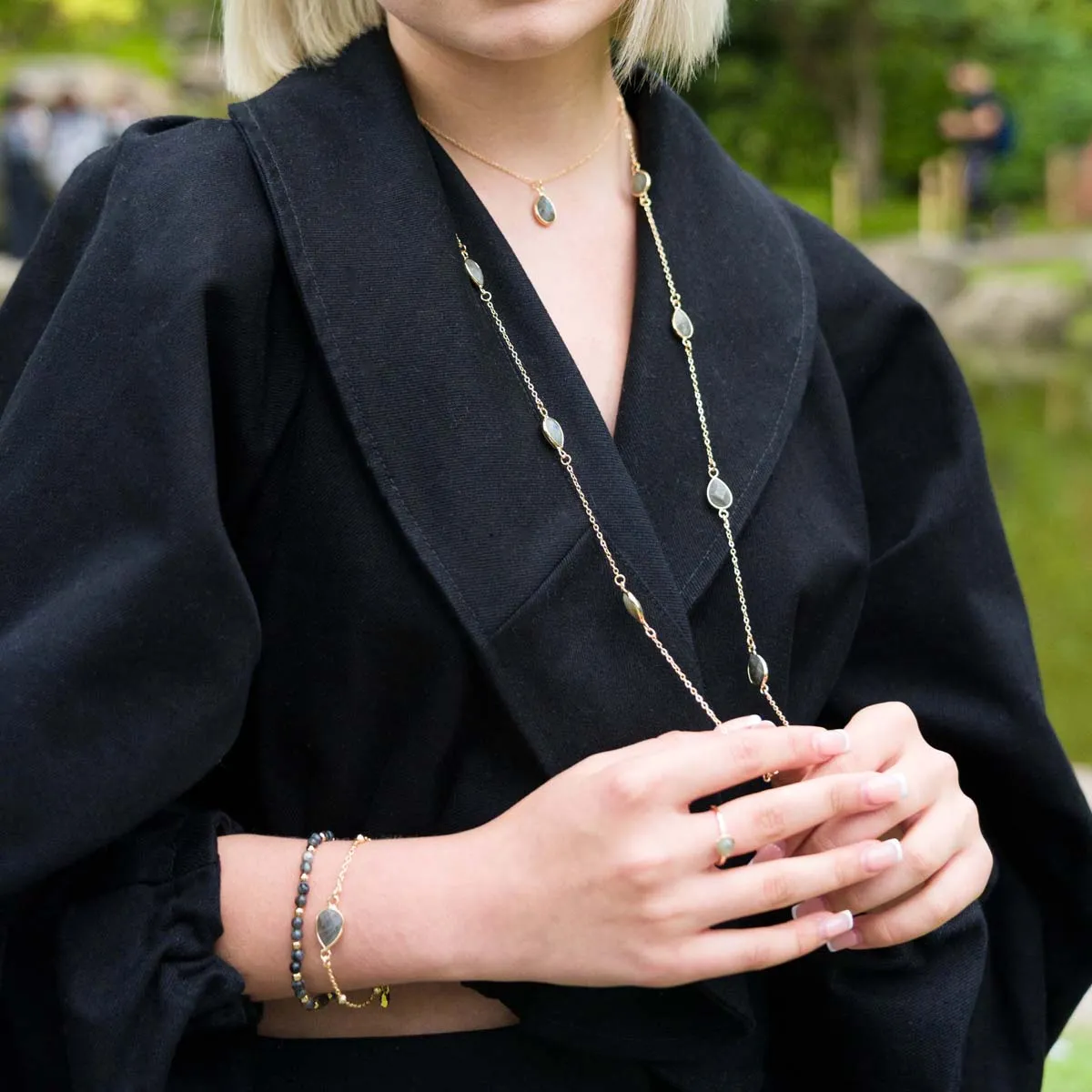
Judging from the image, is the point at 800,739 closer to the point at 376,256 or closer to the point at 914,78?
the point at 376,256

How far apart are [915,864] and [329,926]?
36 cm

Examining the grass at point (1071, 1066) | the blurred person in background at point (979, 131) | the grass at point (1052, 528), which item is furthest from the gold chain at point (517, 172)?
the blurred person in background at point (979, 131)

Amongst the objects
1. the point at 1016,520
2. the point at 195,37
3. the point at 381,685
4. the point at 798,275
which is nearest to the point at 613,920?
the point at 381,685

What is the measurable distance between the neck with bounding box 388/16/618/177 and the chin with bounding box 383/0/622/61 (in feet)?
0.31

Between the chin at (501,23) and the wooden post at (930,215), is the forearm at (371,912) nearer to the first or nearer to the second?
the chin at (501,23)

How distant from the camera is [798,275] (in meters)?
1.19

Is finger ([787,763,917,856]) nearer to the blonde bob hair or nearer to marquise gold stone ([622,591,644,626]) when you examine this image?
marquise gold stone ([622,591,644,626])

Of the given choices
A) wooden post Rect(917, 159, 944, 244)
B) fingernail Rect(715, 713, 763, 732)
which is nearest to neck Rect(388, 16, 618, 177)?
fingernail Rect(715, 713, 763, 732)

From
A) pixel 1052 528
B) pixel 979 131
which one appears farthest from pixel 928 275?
pixel 1052 528

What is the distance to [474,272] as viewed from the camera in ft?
3.41

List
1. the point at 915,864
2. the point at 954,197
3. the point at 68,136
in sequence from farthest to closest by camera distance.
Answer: the point at 954,197, the point at 68,136, the point at 915,864

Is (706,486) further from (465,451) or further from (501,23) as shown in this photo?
(501,23)

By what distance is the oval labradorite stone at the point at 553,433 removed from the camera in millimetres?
1006

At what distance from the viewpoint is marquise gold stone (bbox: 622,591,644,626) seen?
3.25 ft
